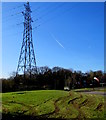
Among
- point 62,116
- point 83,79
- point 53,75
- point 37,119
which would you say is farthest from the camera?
point 83,79

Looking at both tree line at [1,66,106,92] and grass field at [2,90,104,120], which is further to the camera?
tree line at [1,66,106,92]

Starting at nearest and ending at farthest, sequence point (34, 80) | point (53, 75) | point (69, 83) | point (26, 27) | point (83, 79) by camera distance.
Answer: point (26, 27)
point (34, 80)
point (69, 83)
point (53, 75)
point (83, 79)

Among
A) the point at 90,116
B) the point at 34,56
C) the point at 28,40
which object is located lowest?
the point at 90,116

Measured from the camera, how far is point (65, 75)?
10044 cm

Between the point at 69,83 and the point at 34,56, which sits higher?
the point at 34,56

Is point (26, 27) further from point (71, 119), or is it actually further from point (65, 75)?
point (65, 75)

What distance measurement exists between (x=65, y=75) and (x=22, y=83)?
44.9m

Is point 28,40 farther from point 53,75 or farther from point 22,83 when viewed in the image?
point 53,75

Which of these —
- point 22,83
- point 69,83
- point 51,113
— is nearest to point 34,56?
point 22,83

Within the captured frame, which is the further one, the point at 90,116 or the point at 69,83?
the point at 69,83

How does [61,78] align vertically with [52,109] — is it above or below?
above

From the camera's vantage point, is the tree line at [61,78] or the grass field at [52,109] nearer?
the grass field at [52,109]

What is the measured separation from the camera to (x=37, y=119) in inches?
540

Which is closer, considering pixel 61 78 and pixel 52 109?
pixel 52 109
